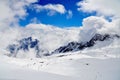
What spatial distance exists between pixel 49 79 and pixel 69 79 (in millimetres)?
1040

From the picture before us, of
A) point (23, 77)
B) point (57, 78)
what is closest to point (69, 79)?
point (57, 78)

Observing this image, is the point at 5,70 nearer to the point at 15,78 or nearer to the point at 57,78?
the point at 15,78

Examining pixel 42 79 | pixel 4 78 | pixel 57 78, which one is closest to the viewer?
pixel 4 78

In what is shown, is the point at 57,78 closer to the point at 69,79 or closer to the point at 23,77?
the point at 69,79

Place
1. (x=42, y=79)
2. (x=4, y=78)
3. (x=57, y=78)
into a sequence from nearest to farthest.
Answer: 1. (x=4, y=78)
2. (x=42, y=79)
3. (x=57, y=78)

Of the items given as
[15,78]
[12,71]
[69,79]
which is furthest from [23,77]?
[69,79]

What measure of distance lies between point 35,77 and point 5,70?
159 cm

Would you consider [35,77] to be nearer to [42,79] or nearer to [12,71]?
[42,79]

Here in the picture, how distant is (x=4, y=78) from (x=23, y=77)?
2.77 ft

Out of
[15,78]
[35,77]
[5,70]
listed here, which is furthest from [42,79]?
[5,70]

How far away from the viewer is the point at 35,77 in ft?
29.9

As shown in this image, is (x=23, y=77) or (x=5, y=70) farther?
(x=5, y=70)

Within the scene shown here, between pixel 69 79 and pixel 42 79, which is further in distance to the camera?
pixel 69 79

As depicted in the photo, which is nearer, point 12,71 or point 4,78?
point 4,78
